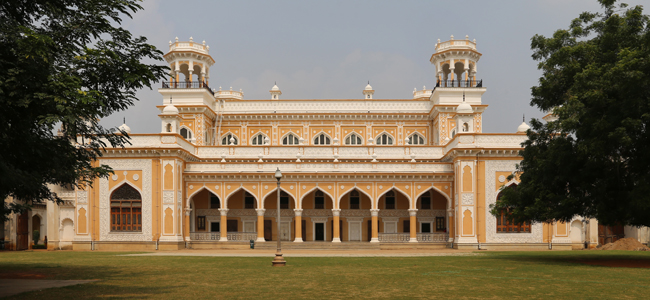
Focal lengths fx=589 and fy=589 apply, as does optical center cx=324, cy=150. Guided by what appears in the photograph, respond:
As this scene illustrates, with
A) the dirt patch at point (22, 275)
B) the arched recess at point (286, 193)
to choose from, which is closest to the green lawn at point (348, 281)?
the dirt patch at point (22, 275)

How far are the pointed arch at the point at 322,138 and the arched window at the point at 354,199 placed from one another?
6.79m

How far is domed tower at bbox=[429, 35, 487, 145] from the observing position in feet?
165

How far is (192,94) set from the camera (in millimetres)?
51406

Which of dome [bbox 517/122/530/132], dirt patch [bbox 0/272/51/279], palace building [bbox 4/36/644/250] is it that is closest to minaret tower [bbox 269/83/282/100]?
palace building [bbox 4/36/644/250]

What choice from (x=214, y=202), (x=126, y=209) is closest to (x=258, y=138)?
(x=214, y=202)

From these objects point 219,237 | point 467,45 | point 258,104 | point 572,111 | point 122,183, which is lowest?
point 219,237

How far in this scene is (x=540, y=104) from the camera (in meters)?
28.9

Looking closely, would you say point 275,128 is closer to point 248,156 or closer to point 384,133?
point 248,156

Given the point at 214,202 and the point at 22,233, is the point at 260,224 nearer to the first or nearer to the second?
the point at 214,202

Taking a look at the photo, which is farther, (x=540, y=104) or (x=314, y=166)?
(x=314, y=166)

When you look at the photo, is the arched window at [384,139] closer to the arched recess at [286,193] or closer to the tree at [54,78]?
the arched recess at [286,193]

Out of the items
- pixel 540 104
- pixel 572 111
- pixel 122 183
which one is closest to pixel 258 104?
pixel 122 183

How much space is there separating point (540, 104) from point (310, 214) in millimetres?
23050

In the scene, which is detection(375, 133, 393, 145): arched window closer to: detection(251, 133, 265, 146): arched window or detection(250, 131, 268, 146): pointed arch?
detection(250, 131, 268, 146): pointed arch
